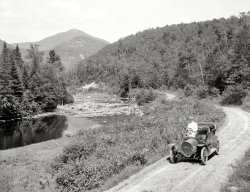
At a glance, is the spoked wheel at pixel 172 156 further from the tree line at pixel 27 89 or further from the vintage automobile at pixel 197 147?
the tree line at pixel 27 89

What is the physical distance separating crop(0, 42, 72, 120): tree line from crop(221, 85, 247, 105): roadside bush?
5291 centimetres

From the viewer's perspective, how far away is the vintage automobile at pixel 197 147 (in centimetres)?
1667

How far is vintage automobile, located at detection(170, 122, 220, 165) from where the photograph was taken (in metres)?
16.7

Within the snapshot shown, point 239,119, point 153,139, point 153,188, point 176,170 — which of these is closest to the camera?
point 153,188

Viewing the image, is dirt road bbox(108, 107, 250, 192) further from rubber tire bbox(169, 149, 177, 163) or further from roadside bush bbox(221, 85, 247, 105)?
roadside bush bbox(221, 85, 247, 105)

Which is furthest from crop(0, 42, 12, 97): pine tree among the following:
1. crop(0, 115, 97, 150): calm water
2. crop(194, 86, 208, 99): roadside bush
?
crop(194, 86, 208, 99): roadside bush

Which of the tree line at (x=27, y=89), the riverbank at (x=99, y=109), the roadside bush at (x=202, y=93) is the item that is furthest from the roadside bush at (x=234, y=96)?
the tree line at (x=27, y=89)

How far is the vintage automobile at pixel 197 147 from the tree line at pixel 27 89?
217 feet

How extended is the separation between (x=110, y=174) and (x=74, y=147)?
8136 mm

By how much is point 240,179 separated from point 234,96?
38576mm

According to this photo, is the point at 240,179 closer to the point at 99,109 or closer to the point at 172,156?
the point at 172,156

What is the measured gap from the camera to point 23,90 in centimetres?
8300

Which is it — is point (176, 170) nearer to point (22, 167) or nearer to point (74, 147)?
point (74, 147)

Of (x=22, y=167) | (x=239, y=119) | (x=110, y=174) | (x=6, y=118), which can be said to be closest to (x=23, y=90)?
(x=6, y=118)
